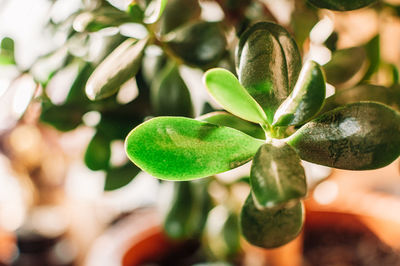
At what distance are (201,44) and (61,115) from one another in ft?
0.71

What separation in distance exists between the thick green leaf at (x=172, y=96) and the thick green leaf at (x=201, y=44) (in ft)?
0.17

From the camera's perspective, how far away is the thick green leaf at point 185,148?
0.28 metres

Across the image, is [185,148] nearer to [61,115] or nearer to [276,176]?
[276,176]

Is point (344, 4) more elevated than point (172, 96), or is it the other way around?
point (344, 4)

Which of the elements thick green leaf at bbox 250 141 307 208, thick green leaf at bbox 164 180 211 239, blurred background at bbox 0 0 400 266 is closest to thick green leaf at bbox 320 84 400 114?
blurred background at bbox 0 0 400 266

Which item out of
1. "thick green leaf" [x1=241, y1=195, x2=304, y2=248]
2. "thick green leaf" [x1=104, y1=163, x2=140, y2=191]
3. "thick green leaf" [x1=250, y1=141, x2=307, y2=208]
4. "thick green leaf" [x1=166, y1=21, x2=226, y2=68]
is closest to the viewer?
"thick green leaf" [x1=250, y1=141, x2=307, y2=208]

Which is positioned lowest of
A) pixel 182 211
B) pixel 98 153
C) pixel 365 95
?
pixel 182 211

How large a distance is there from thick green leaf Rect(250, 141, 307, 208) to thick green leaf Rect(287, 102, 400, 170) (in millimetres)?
30

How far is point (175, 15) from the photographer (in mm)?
491

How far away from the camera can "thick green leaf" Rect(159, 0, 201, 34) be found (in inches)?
19.4

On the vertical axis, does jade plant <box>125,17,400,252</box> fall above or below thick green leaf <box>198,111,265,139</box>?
above

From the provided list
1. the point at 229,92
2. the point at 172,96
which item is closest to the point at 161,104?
the point at 172,96

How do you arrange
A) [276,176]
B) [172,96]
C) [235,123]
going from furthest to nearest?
[172,96], [235,123], [276,176]

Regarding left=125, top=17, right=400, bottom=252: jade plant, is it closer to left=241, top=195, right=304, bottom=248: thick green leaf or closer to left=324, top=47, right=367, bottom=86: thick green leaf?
left=241, top=195, right=304, bottom=248: thick green leaf
